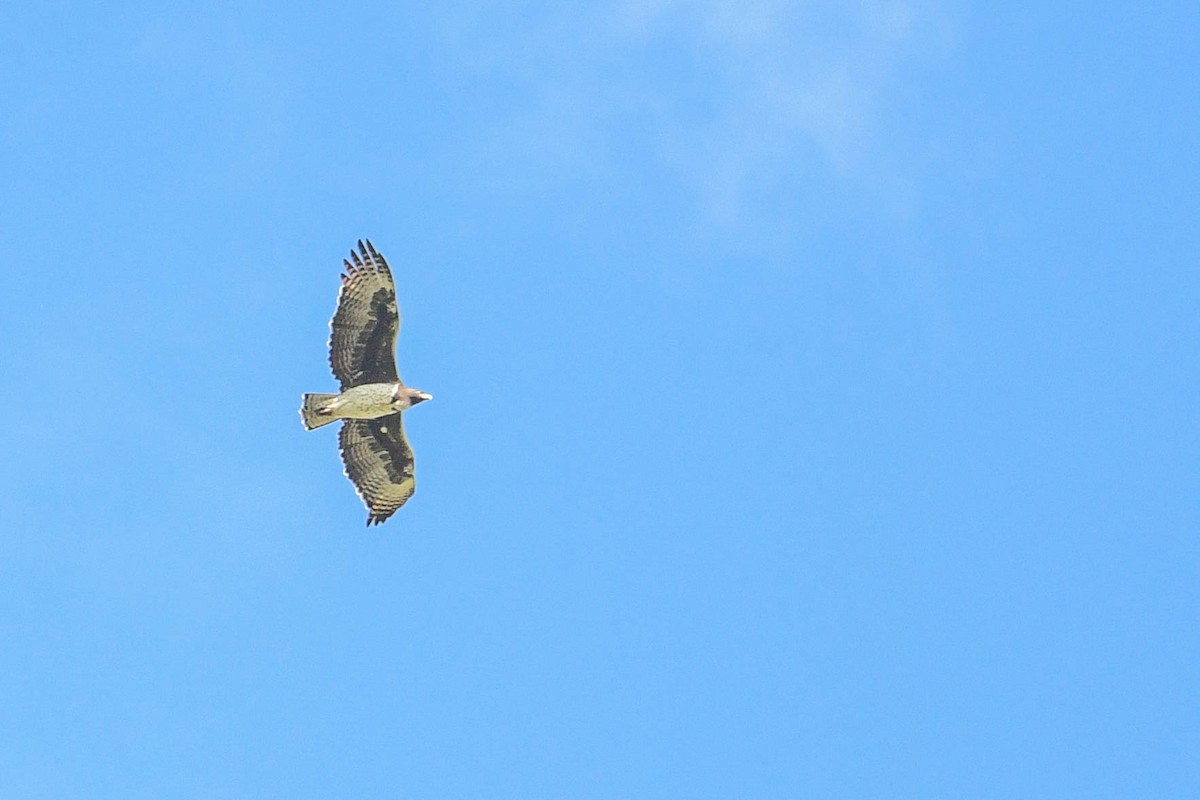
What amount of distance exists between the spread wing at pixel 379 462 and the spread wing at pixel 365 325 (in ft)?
4.12

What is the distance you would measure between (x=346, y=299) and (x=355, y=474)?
3863mm

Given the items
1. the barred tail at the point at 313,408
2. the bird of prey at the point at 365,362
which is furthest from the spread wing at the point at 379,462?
the barred tail at the point at 313,408

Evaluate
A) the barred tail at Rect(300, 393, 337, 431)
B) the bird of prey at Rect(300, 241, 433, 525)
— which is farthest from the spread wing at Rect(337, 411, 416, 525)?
the barred tail at Rect(300, 393, 337, 431)

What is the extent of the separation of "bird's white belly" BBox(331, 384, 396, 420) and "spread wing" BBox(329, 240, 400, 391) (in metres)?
0.12

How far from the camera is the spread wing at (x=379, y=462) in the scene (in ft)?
114

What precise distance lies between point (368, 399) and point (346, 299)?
1.85 m

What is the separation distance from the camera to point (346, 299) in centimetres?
3306

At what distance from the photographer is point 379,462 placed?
35.2 metres

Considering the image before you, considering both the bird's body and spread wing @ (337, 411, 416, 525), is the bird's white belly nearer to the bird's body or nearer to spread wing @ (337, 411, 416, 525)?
the bird's body

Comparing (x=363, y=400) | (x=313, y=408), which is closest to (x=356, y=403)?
(x=363, y=400)

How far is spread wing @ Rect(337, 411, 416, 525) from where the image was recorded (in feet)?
114

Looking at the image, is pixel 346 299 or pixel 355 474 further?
pixel 355 474

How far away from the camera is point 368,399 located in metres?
33.6

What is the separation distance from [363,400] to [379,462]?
202cm
